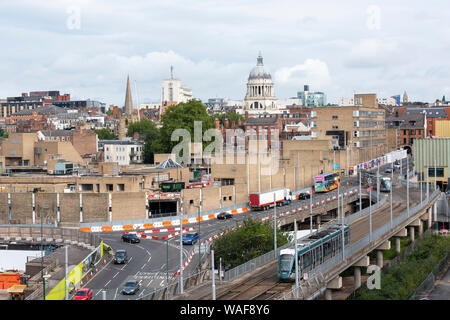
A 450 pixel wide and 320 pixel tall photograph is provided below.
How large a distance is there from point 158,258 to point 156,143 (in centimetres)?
7323

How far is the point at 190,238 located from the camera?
53.7 metres

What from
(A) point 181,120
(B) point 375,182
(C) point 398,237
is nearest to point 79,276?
(C) point 398,237

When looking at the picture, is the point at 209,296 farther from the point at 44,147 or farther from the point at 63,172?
the point at 44,147

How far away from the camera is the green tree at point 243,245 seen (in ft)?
151

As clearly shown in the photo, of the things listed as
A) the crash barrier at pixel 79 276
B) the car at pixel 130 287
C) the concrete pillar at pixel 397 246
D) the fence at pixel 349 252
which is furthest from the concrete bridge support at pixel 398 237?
the car at pixel 130 287

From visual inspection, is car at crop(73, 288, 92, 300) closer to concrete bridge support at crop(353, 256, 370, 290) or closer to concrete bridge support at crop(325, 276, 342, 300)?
concrete bridge support at crop(325, 276, 342, 300)

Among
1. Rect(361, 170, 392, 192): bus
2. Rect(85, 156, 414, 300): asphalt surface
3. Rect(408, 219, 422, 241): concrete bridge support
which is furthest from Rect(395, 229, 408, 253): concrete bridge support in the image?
Rect(361, 170, 392, 192): bus

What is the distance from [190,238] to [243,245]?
26.9 ft

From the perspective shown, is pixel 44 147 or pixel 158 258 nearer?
pixel 158 258

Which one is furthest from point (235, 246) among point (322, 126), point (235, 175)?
point (322, 126)

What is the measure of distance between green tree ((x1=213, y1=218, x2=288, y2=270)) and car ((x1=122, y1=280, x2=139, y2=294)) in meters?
8.58
